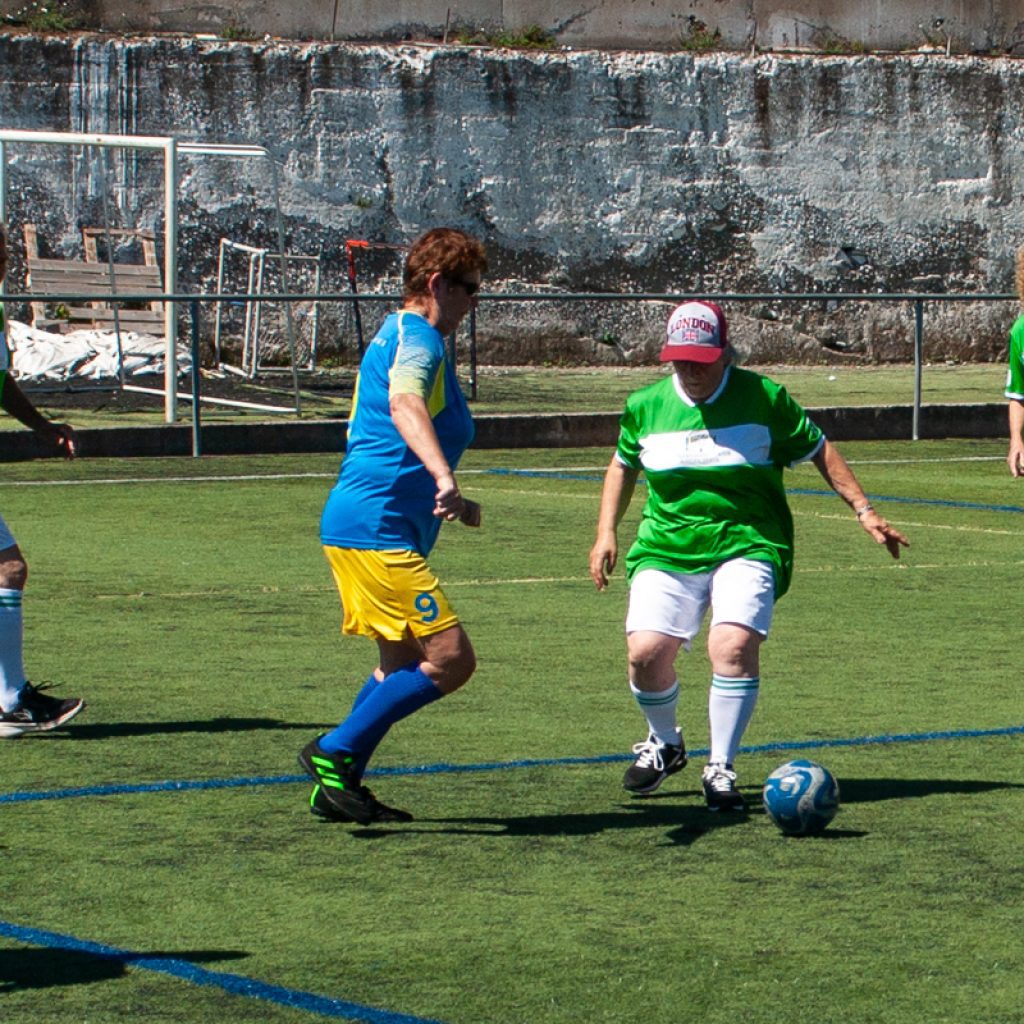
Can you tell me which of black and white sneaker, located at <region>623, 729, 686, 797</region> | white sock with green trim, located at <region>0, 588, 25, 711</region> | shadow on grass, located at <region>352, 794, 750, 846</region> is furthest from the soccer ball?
white sock with green trim, located at <region>0, 588, 25, 711</region>

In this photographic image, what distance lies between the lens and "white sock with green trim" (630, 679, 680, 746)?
6.69m

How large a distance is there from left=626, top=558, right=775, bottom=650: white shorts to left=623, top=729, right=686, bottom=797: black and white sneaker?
33 centimetres

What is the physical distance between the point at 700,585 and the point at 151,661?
3.31 m

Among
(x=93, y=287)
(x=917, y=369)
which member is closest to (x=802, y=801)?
(x=917, y=369)

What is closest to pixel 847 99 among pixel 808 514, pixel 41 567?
pixel 808 514

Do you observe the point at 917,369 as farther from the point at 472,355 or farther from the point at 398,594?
the point at 398,594

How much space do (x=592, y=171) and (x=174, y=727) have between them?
21284 millimetres

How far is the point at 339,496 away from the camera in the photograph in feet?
20.7

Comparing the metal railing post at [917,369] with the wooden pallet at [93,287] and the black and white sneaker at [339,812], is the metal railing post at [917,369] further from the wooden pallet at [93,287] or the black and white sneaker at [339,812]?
the black and white sneaker at [339,812]

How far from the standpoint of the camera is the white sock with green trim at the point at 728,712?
6461mm

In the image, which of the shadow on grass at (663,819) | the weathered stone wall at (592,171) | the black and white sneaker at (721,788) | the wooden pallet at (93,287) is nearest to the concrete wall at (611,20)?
the weathered stone wall at (592,171)

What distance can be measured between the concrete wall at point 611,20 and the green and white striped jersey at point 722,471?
2166 centimetres

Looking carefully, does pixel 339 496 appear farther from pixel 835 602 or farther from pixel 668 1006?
pixel 835 602

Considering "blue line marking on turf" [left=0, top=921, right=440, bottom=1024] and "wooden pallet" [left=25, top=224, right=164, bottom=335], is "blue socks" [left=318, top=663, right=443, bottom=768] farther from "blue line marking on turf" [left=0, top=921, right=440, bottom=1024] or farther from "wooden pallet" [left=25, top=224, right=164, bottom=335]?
"wooden pallet" [left=25, top=224, right=164, bottom=335]
